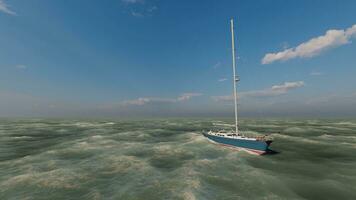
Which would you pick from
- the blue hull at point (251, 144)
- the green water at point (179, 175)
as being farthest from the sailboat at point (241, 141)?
the green water at point (179, 175)

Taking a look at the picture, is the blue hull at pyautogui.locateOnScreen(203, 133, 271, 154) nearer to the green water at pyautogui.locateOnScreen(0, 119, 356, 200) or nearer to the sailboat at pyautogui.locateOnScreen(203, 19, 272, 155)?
the sailboat at pyautogui.locateOnScreen(203, 19, 272, 155)

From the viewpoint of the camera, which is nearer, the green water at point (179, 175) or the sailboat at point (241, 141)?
the green water at point (179, 175)

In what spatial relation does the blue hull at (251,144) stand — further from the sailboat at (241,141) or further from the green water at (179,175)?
the green water at (179,175)

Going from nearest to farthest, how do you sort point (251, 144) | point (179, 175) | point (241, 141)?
point (179, 175)
point (251, 144)
point (241, 141)

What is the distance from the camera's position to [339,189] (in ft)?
69.2

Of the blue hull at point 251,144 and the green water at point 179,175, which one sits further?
the blue hull at point 251,144

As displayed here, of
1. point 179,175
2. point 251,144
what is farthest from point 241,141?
point 179,175

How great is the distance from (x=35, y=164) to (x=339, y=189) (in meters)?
39.8

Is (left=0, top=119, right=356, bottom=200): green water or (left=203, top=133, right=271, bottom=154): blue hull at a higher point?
(left=203, top=133, right=271, bottom=154): blue hull

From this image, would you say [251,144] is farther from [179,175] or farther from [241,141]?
[179,175]

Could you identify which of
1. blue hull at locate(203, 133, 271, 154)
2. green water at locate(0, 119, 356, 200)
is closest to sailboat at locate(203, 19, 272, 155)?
blue hull at locate(203, 133, 271, 154)

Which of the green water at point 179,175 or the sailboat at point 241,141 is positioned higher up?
the sailboat at point 241,141

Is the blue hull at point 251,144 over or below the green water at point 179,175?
over

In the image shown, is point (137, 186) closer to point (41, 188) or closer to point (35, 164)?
point (41, 188)
